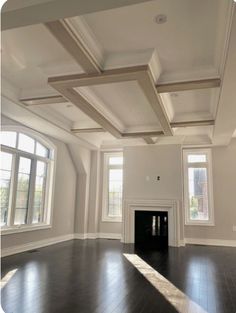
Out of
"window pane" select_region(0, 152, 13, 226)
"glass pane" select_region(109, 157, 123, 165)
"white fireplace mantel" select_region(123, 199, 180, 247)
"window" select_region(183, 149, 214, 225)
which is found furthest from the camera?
"glass pane" select_region(109, 157, 123, 165)

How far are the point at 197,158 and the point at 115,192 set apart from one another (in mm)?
2747

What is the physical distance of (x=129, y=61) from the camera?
3.27 meters

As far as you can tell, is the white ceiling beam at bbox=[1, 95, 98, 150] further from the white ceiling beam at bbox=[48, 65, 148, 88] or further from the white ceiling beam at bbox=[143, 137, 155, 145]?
the white ceiling beam at bbox=[143, 137, 155, 145]

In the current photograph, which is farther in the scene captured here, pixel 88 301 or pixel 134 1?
pixel 88 301

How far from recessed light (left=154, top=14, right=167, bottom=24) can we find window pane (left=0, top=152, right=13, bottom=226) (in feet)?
13.4

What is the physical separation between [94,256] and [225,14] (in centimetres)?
474

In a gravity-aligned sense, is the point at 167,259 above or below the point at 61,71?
below

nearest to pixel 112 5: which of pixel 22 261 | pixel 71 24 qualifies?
pixel 71 24

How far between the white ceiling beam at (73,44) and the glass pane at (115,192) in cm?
526

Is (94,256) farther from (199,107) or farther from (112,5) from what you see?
(112,5)

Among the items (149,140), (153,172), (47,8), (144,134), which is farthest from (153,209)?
(47,8)

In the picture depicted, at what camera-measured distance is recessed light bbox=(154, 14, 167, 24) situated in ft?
8.58

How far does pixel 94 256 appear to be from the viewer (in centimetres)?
534

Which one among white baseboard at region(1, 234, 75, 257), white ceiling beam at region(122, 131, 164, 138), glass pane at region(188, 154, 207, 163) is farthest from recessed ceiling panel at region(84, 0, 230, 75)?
glass pane at region(188, 154, 207, 163)
